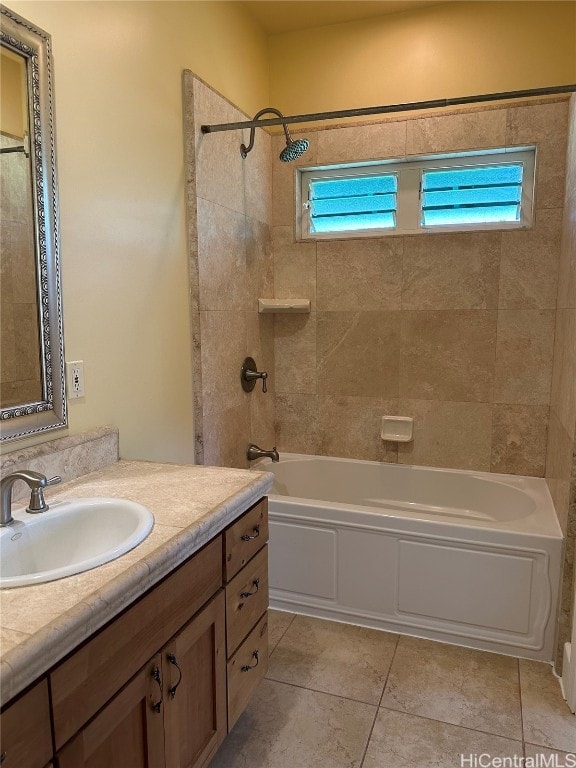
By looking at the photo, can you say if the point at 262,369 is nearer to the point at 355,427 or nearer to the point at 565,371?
the point at 355,427

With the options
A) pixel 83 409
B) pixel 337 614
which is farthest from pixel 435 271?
pixel 83 409

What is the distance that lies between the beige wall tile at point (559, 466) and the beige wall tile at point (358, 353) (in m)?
0.85

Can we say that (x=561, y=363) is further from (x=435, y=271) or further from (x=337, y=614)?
(x=337, y=614)

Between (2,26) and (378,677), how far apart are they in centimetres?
239

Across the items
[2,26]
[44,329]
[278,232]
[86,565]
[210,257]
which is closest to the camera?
[86,565]

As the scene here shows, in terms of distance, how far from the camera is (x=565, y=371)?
7.38ft

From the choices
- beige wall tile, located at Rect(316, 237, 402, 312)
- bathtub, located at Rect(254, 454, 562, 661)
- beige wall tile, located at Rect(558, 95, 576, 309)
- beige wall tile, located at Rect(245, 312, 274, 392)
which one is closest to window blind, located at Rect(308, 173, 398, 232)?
beige wall tile, located at Rect(316, 237, 402, 312)

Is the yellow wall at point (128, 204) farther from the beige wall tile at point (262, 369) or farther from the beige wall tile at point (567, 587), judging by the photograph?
the beige wall tile at point (567, 587)

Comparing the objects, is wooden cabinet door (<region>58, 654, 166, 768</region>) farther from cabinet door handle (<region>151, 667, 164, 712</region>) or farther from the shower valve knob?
the shower valve knob

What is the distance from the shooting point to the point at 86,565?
3.37 ft

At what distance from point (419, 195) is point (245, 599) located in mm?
2278

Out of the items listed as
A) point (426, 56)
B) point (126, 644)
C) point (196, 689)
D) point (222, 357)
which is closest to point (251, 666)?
point (196, 689)

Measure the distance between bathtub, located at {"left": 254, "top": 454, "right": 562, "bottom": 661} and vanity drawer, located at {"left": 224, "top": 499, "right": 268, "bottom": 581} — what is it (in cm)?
77

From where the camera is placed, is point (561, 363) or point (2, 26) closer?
point (2, 26)
